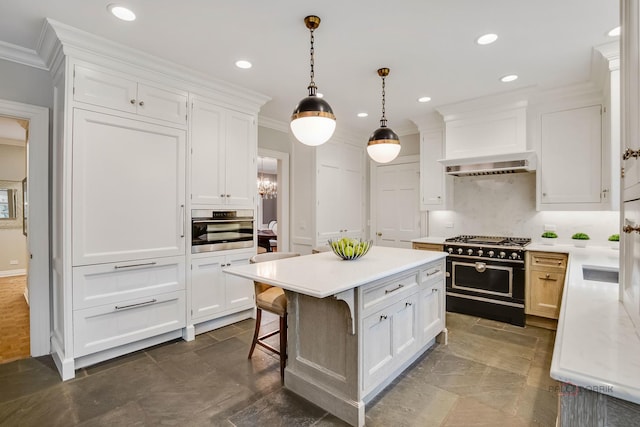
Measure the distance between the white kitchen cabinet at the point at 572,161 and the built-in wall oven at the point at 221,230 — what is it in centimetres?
341

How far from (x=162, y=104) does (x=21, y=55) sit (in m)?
1.12

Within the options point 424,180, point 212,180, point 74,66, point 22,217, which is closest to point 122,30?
point 74,66

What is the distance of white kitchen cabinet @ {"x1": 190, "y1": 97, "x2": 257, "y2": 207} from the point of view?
3188 mm

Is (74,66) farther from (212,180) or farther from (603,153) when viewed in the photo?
(603,153)

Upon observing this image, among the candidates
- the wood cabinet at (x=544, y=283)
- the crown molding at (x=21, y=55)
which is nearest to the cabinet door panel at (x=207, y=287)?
the crown molding at (x=21, y=55)

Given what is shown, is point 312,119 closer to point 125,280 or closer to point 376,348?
point 376,348

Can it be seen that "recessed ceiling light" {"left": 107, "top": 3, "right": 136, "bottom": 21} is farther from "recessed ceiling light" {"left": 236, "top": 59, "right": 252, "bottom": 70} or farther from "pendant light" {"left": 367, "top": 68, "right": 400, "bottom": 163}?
"pendant light" {"left": 367, "top": 68, "right": 400, "bottom": 163}

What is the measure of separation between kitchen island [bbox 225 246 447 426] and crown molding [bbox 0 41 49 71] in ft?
8.29

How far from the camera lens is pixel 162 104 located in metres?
2.93

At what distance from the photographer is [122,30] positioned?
240 centimetres

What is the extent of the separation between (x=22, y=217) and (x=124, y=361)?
5.65m

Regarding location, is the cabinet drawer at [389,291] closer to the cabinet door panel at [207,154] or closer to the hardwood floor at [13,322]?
the cabinet door panel at [207,154]

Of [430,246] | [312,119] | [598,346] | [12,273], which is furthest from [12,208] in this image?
[598,346]

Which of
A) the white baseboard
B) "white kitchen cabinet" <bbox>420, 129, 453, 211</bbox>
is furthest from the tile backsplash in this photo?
the white baseboard
